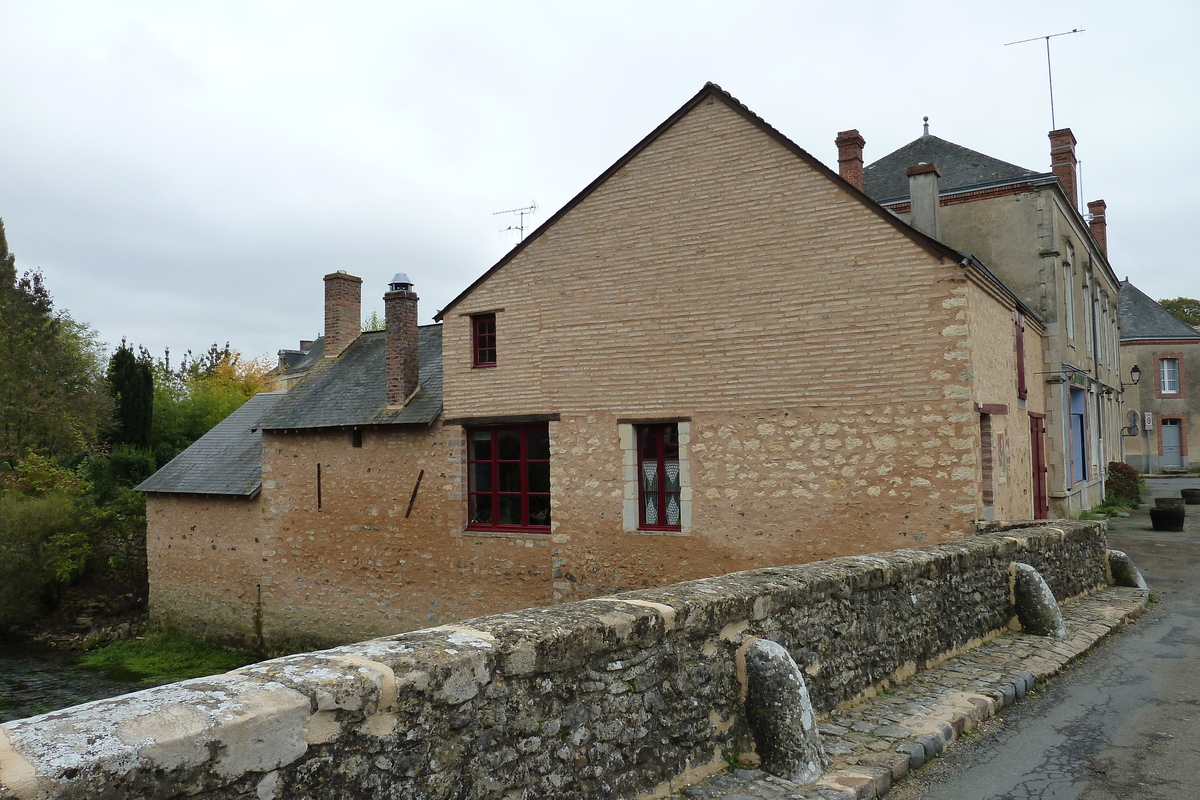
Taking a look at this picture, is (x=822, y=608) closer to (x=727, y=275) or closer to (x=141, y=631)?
(x=727, y=275)

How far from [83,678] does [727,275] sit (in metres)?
14.5

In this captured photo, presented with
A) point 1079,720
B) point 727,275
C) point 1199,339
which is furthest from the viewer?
point 1199,339

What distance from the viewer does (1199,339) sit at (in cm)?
3272

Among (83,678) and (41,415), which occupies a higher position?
(41,415)

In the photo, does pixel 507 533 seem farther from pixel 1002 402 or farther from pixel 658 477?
pixel 1002 402

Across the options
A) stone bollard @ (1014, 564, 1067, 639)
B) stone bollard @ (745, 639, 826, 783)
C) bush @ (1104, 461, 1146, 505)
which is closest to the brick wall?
stone bollard @ (1014, 564, 1067, 639)

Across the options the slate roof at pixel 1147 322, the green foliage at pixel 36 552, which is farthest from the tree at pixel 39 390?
the slate roof at pixel 1147 322

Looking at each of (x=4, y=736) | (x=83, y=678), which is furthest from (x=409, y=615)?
(x=4, y=736)

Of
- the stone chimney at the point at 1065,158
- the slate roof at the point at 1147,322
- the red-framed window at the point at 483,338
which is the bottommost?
the red-framed window at the point at 483,338

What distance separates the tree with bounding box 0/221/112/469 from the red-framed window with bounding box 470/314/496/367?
63.0 ft

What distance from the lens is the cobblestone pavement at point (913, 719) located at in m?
3.98

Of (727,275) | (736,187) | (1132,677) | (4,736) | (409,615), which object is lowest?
(409,615)

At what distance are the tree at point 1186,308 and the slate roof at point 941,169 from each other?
41058mm

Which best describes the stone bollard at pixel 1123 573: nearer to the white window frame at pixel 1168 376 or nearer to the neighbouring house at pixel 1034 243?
the neighbouring house at pixel 1034 243
